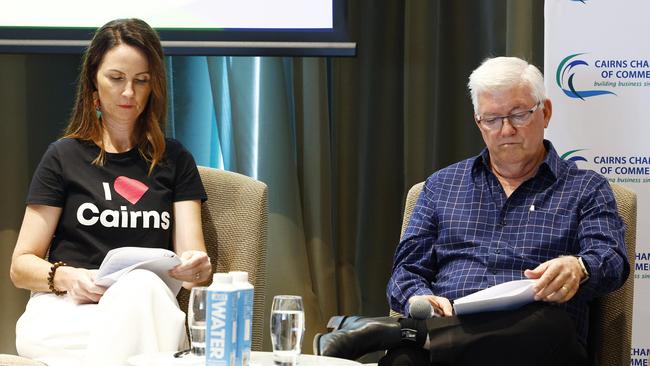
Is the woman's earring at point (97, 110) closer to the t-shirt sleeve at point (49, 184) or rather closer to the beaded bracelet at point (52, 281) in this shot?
the t-shirt sleeve at point (49, 184)

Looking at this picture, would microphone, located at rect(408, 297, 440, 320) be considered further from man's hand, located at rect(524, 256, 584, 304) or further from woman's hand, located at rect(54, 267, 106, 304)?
woman's hand, located at rect(54, 267, 106, 304)

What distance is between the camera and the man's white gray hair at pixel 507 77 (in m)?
2.72

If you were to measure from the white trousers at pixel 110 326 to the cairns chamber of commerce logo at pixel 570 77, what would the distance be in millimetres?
1801

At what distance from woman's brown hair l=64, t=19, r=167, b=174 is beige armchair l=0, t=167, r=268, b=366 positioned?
0.22 m

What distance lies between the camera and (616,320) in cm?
252

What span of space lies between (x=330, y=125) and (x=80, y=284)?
1.77 metres

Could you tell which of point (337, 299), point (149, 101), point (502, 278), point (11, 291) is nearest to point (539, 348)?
point (502, 278)

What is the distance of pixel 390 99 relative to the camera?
396 centimetres

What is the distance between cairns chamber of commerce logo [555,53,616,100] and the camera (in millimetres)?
3355

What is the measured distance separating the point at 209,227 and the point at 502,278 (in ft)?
3.00

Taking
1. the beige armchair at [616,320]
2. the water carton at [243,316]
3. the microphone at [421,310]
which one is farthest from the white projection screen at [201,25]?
the water carton at [243,316]

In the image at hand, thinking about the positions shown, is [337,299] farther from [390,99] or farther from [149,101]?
[149,101]

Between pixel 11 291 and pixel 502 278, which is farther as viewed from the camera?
pixel 11 291

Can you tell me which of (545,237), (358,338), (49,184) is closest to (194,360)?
(358,338)
